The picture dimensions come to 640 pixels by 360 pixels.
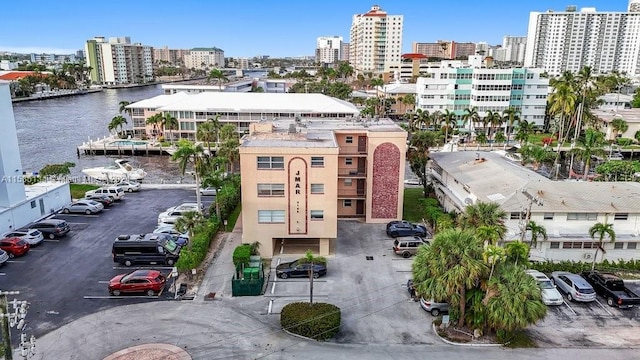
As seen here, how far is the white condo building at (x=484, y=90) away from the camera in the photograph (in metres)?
92.8

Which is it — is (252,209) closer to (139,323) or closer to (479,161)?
(139,323)

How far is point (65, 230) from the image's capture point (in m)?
38.5

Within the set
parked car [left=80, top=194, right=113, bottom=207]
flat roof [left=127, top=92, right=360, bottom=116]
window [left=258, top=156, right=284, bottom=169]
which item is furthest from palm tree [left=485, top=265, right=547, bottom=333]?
flat roof [left=127, top=92, right=360, bottom=116]

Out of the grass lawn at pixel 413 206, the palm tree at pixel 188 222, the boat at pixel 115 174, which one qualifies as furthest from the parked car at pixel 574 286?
the boat at pixel 115 174

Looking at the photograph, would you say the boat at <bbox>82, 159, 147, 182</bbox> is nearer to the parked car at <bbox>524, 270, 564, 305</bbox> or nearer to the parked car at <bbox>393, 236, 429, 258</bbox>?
the parked car at <bbox>393, 236, 429, 258</bbox>

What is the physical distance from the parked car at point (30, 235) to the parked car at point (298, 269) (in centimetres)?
1999

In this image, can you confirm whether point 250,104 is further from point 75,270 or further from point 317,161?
point 75,270

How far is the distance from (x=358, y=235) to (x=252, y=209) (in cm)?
1017

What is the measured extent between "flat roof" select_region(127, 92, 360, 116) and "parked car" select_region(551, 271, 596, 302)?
56600 millimetres

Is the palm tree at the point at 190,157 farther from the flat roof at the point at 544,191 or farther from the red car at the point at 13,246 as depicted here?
the flat roof at the point at 544,191

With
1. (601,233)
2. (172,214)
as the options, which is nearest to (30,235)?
(172,214)

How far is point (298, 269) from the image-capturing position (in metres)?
31.1

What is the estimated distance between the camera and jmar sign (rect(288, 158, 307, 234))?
3358 centimetres

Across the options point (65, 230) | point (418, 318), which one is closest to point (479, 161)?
point (418, 318)
